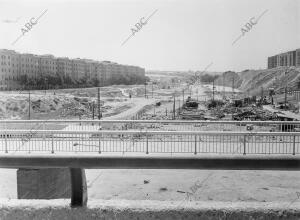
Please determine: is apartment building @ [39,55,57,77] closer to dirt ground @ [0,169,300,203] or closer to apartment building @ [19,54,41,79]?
apartment building @ [19,54,41,79]

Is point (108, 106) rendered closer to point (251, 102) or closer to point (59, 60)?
point (251, 102)

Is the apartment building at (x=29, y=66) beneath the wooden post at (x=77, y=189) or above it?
above

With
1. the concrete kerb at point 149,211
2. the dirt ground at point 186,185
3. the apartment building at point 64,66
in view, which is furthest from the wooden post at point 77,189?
the apartment building at point 64,66

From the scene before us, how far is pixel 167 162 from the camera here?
2.61 m

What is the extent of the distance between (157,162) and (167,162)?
0.24 ft

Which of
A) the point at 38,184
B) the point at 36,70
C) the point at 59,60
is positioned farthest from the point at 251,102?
the point at 59,60

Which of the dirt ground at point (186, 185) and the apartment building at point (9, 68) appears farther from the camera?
the apartment building at point (9, 68)

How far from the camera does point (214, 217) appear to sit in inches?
106

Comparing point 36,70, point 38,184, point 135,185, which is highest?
point 36,70

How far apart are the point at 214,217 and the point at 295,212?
600 mm

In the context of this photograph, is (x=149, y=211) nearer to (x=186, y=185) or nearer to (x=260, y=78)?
(x=186, y=185)

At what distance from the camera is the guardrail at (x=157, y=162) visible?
2598 millimetres

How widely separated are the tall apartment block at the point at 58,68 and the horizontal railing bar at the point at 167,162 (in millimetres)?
36646

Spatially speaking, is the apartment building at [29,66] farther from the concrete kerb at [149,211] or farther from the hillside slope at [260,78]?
the concrete kerb at [149,211]
